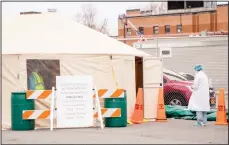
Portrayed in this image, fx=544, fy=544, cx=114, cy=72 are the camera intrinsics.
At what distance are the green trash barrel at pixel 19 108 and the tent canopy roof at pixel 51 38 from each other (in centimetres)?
154

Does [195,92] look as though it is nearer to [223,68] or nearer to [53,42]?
[53,42]

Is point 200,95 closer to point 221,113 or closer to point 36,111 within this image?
point 221,113

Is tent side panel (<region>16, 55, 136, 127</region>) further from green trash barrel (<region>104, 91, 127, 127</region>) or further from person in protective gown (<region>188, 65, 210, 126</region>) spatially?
person in protective gown (<region>188, 65, 210, 126</region>)

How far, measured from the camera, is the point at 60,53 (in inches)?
575

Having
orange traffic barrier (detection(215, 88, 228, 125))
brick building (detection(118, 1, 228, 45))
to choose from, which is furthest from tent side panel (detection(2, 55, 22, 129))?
brick building (detection(118, 1, 228, 45))

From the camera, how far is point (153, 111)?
16.2 meters

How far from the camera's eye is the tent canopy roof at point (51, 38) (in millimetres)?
14805

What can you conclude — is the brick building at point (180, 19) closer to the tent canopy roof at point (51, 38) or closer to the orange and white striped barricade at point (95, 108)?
the tent canopy roof at point (51, 38)

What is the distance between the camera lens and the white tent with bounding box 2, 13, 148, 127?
1443cm

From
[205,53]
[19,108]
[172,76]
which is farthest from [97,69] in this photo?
[205,53]

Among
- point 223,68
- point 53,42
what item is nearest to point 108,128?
point 53,42

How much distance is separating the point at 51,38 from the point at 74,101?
109 inches

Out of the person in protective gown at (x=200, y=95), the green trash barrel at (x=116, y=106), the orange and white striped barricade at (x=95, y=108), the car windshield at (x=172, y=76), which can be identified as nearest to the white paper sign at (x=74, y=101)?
the orange and white striped barricade at (x=95, y=108)

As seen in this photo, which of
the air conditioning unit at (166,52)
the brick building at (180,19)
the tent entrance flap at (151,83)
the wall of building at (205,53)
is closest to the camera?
the tent entrance flap at (151,83)
